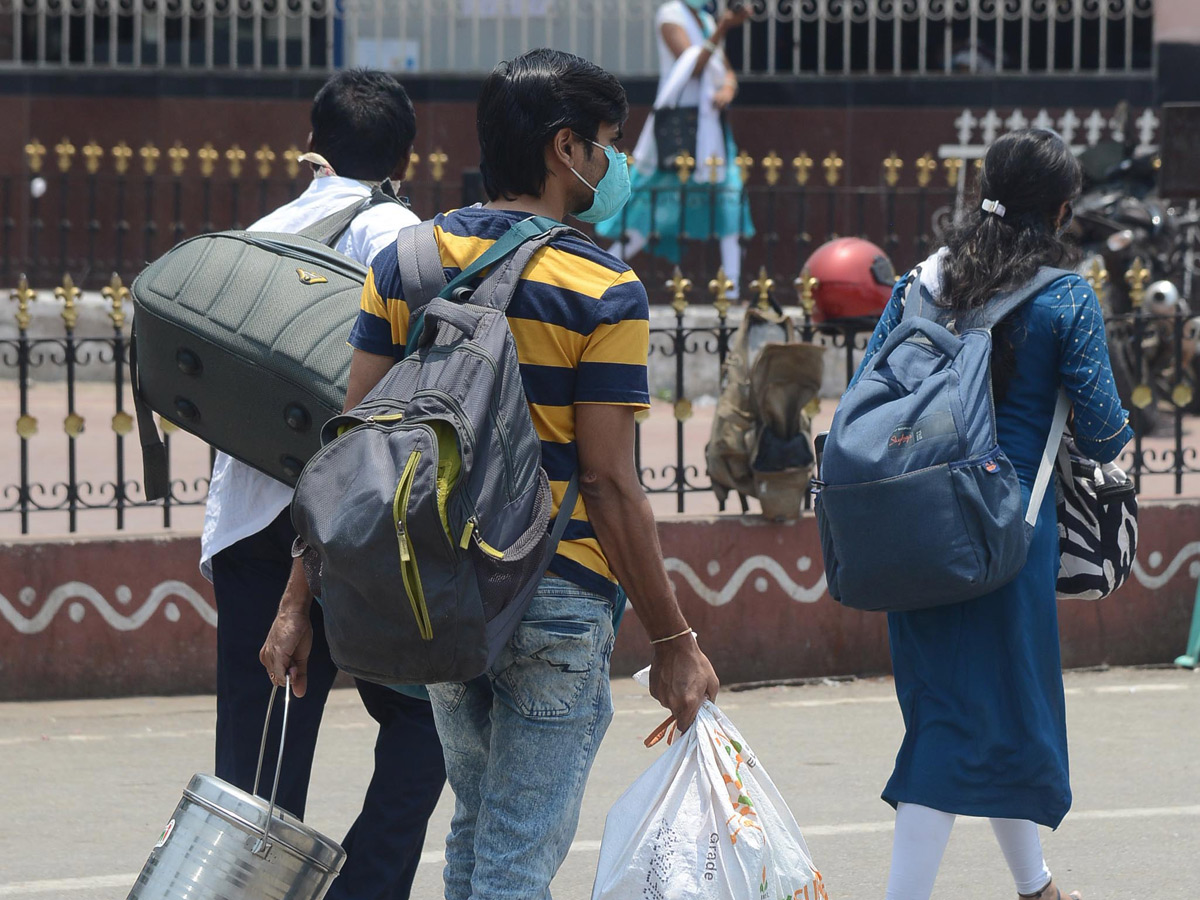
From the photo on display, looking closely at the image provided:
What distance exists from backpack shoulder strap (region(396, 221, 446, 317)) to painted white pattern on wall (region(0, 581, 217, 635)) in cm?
349

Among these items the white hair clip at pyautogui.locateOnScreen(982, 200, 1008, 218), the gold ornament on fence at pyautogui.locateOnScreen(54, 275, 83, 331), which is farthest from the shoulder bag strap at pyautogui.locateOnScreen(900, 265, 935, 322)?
the gold ornament on fence at pyautogui.locateOnScreen(54, 275, 83, 331)

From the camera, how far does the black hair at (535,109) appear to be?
2.92 m

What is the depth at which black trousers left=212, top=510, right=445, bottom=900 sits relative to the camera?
371cm

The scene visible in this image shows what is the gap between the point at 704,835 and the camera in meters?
2.95

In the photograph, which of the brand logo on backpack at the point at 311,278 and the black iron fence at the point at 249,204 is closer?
the brand logo on backpack at the point at 311,278

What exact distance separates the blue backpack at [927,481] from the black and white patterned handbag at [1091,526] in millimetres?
192

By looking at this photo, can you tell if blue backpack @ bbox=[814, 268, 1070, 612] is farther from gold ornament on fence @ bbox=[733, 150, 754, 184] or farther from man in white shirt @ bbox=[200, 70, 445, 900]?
gold ornament on fence @ bbox=[733, 150, 754, 184]

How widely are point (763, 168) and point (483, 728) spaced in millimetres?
10244

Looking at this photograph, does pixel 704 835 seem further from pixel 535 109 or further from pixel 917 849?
pixel 535 109

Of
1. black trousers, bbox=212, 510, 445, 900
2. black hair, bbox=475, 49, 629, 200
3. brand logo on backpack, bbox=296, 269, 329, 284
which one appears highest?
black hair, bbox=475, 49, 629, 200

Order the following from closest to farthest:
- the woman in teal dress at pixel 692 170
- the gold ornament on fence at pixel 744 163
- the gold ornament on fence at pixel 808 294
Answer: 1. the gold ornament on fence at pixel 808 294
2. the gold ornament on fence at pixel 744 163
3. the woman in teal dress at pixel 692 170

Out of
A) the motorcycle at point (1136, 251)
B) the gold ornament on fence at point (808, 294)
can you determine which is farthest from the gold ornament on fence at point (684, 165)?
the gold ornament on fence at point (808, 294)

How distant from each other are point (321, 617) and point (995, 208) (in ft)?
5.29

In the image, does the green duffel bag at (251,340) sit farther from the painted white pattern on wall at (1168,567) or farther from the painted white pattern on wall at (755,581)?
the painted white pattern on wall at (1168,567)
